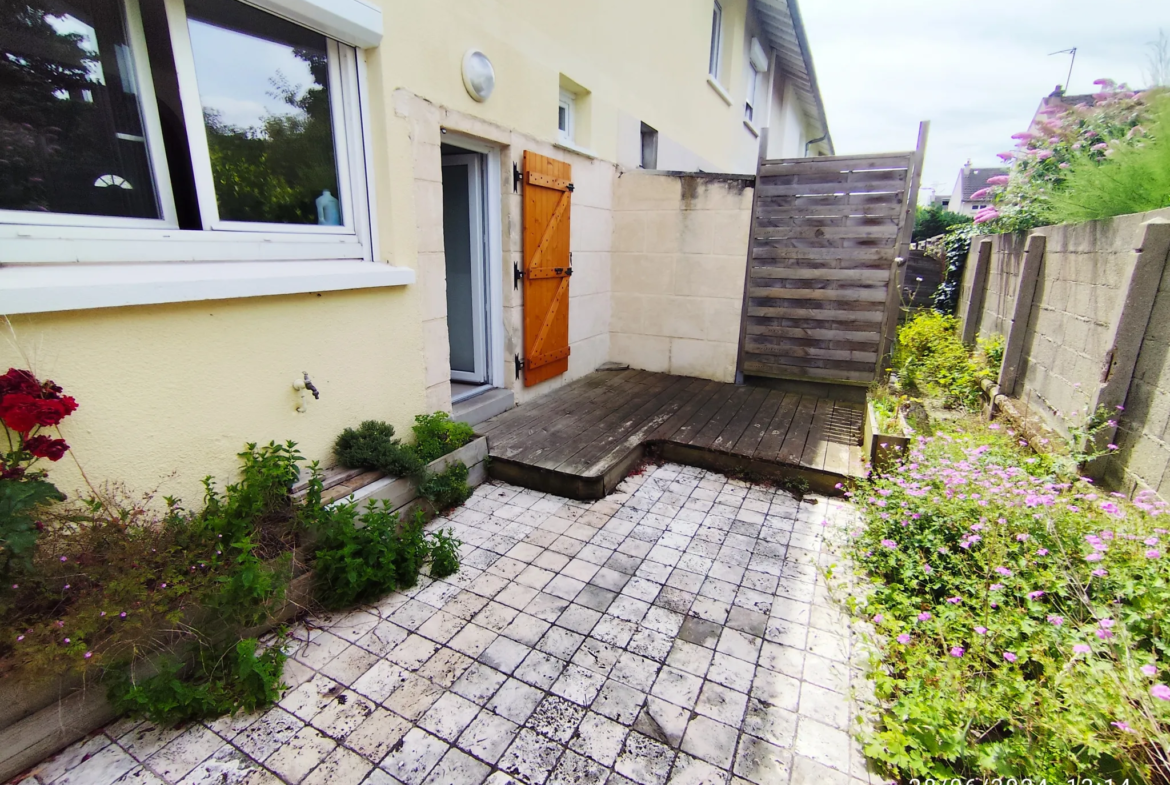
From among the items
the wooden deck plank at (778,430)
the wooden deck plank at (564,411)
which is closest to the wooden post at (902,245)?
the wooden deck plank at (778,430)

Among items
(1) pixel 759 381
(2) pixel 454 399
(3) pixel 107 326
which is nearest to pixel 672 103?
(1) pixel 759 381

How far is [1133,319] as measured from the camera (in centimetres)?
273

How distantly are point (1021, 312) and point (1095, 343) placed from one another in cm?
135

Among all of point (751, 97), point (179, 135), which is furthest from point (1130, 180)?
point (751, 97)

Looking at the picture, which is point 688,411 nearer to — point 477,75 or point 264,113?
point 477,75

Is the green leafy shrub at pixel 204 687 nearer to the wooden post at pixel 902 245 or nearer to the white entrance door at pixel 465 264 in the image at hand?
the white entrance door at pixel 465 264

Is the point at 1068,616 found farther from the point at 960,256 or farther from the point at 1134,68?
the point at 960,256

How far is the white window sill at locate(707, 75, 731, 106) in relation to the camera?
799 centimetres

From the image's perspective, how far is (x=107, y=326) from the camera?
2.07 m

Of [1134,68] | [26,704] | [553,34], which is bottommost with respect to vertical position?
[26,704]

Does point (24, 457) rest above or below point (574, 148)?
below

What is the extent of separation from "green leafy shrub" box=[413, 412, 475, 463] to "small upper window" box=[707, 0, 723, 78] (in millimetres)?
7387

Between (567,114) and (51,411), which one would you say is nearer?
(51,411)

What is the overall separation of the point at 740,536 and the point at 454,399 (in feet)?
8.20
